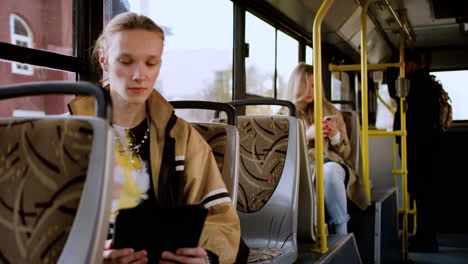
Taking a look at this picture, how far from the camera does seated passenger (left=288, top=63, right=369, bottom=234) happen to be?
329cm

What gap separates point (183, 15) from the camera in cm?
353

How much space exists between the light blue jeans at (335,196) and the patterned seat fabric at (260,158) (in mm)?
949

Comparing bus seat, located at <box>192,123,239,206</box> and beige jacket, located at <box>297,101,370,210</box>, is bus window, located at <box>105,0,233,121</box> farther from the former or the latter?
bus seat, located at <box>192,123,239,206</box>

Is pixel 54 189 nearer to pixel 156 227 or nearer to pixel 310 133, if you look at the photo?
pixel 156 227

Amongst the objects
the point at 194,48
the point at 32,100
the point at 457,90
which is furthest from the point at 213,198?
the point at 457,90

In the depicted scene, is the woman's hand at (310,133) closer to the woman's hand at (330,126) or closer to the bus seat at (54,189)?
the woman's hand at (330,126)

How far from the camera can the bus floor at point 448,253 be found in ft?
14.9

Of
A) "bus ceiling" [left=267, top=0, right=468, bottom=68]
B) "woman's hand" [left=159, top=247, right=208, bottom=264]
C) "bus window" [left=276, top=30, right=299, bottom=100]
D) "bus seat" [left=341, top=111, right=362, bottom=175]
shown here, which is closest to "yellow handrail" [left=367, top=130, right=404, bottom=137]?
"bus seat" [left=341, top=111, right=362, bottom=175]

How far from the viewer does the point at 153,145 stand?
4.54 ft

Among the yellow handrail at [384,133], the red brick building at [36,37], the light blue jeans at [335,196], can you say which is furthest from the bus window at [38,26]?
the yellow handrail at [384,133]

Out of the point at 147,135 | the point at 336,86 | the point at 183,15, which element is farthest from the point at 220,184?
the point at 336,86

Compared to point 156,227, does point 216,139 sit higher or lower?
higher

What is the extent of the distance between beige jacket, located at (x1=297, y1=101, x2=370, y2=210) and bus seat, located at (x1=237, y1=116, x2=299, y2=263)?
3.17 feet

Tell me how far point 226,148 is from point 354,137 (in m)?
2.17
